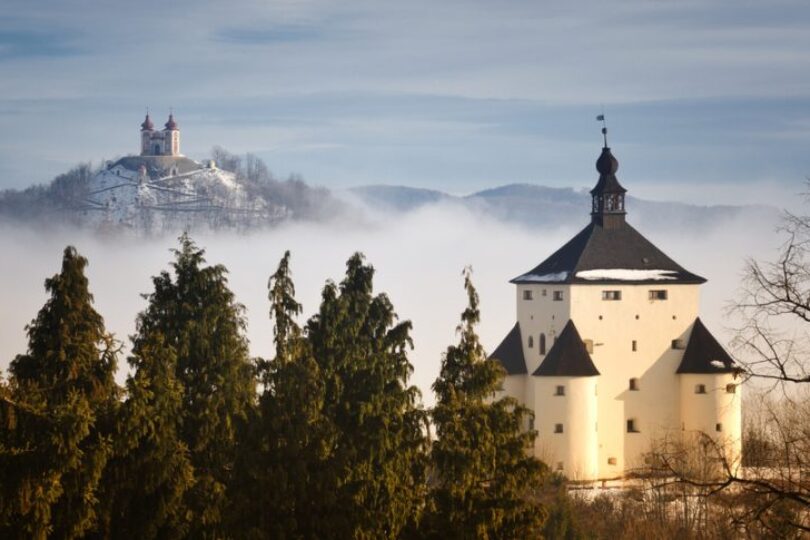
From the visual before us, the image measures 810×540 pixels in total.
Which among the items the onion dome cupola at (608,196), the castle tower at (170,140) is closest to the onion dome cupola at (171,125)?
the castle tower at (170,140)

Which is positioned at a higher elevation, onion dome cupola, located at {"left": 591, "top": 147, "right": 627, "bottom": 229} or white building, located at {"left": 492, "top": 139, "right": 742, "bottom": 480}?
onion dome cupola, located at {"left": 591, "top": 147, "right": 627, "bottom": 229}

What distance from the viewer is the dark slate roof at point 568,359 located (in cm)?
7969

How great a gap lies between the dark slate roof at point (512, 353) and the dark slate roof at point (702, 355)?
22.1 ft

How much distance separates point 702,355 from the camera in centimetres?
8225

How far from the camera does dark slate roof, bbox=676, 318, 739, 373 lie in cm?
8181

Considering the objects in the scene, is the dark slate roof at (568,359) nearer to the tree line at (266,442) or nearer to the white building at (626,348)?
the white building at (626,348)

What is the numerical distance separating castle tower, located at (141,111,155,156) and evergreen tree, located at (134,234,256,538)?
5230 inches

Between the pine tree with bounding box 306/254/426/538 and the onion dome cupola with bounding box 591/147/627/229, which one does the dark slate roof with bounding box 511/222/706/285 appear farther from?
the pine tree with bounding box 306/254/426/538

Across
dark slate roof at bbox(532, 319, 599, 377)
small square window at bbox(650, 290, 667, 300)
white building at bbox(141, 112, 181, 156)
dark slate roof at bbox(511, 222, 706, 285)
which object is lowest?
dark slate roof at bbox(532, 319, 599, 377)

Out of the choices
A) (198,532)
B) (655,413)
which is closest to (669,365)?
(655,413)

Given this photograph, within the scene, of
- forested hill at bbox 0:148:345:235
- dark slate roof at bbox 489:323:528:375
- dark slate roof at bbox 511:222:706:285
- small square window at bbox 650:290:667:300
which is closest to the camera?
dark slate roof at bbox 489:323:528:375

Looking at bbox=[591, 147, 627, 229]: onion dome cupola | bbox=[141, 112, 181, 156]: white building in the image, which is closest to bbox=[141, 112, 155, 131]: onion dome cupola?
bbox=[141, 112, 181, 156]: white building

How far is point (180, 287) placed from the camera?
39.9m

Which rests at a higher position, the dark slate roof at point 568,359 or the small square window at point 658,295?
the small square window at point 658,295
